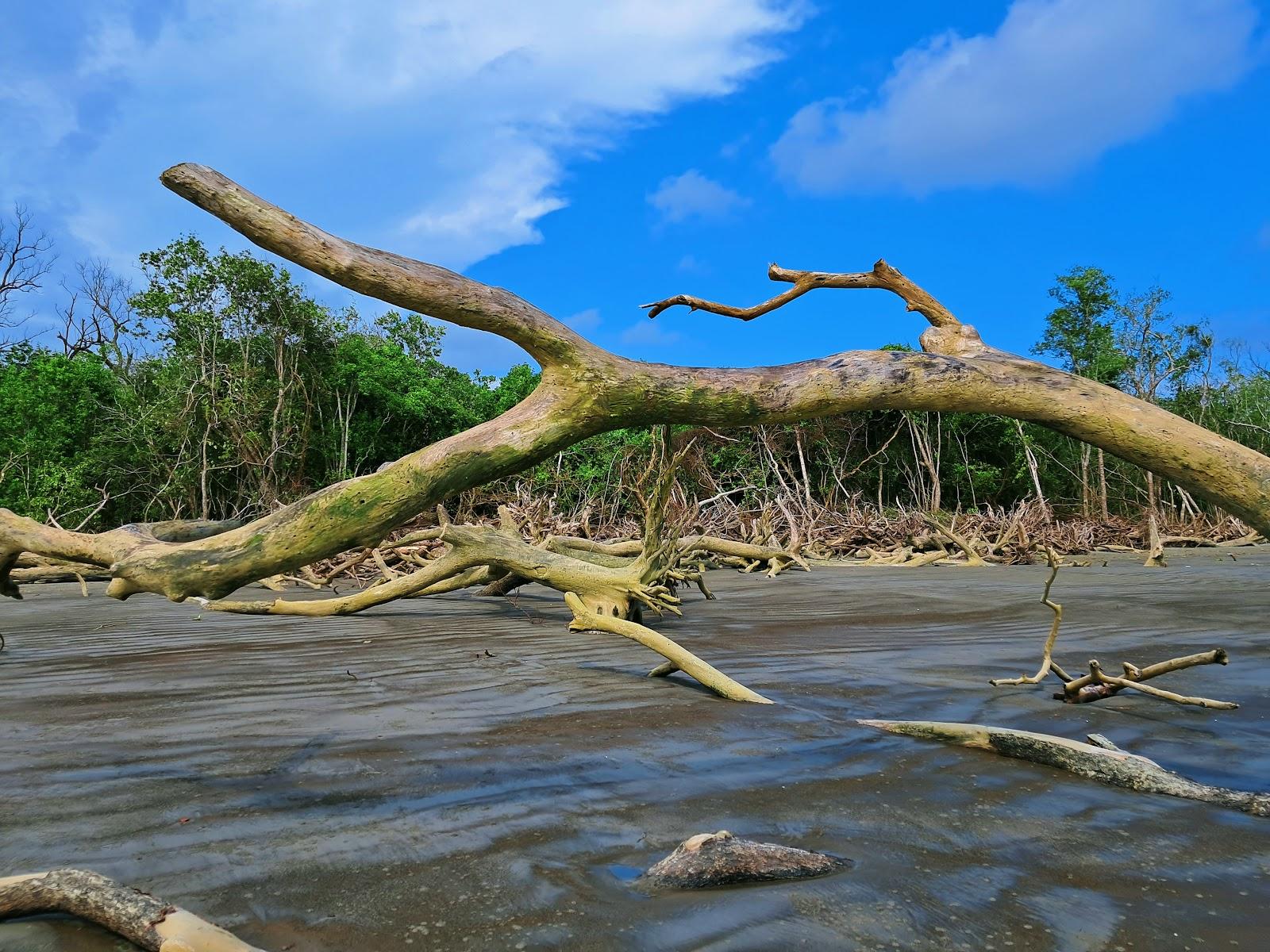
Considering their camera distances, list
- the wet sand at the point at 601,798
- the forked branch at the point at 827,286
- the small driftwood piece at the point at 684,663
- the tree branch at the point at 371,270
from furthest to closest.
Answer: the small driftwood piece at the point at 684,663 → the forked branch at the point at 827,286 → the tree branch at the point at 371,270 → the wet sand at the point at 601,798

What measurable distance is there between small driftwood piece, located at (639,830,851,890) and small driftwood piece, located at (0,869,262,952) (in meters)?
0.83

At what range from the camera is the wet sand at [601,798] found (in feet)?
6.06

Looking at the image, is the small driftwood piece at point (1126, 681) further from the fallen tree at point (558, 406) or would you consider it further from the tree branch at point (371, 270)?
the tree branch at point (371, 270)

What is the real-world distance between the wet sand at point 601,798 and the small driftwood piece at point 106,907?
0.22ft

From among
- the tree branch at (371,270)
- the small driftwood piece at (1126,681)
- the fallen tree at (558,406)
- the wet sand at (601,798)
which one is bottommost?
the wet sand at (601,798)

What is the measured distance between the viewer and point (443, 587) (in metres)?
8.27

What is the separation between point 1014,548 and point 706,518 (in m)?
5.20

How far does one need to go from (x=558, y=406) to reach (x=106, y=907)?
150 centimetres

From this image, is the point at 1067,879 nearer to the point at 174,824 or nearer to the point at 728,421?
the point at 728,421

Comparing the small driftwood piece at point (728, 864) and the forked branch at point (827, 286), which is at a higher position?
the forked branch at point (827, 286)

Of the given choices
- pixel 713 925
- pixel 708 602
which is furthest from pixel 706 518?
pixel 713 925

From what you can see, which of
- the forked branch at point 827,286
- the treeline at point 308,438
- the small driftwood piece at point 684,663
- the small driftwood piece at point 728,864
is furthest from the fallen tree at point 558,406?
the treeline at point 308,438

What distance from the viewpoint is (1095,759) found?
2.79 meters

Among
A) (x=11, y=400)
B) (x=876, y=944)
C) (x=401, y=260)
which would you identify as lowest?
(x=876, y=944)
